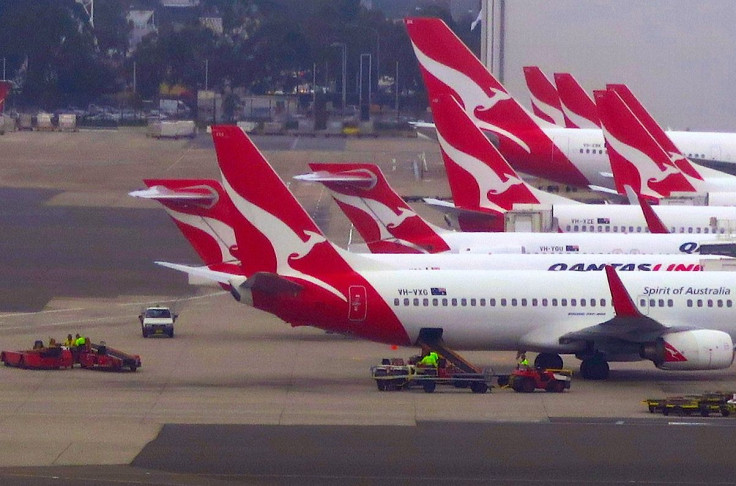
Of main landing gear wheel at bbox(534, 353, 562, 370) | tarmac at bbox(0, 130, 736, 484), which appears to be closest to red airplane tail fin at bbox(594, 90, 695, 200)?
tarmac at bbox(0, 130, 736, 484)

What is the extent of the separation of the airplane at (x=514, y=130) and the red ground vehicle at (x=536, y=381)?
26904mm

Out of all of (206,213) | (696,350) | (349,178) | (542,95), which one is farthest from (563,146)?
(696,350)

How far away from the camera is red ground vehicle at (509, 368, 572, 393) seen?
111ft

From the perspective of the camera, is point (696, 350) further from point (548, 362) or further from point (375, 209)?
point (375, 209)

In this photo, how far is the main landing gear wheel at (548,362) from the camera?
36688 mm

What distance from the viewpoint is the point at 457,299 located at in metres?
35.2

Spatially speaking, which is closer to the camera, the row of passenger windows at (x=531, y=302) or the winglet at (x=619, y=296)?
the winglet at (x=619, y=296)

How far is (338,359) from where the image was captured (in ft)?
127

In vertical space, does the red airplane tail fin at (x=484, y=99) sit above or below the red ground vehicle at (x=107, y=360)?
above

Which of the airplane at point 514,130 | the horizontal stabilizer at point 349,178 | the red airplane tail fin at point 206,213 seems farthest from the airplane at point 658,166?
the red airplane tail fin at point 206,213

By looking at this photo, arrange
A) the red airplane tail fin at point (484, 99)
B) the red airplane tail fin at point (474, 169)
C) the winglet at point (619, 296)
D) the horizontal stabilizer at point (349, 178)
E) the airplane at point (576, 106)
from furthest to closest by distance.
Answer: the airplane at point (576, 106)
the red airplane tail fin at point (484, 99)
the red airplane tail fin at point (474, 169)
the horizontal stabilizer at point (349, 178)
the winglet at point (619, 296)

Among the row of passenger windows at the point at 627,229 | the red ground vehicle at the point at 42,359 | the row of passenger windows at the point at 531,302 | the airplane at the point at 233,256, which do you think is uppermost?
the airplane at the point at 233,256

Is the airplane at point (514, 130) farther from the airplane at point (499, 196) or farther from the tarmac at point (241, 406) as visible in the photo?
the tarmac at point (241, 406)

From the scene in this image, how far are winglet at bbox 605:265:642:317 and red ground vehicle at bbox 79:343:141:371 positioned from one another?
11517 mm
